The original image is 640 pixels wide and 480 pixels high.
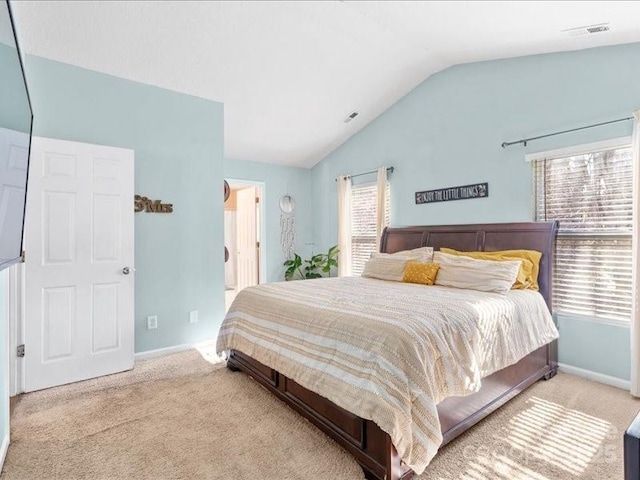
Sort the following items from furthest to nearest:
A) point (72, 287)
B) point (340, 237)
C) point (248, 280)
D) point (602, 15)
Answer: point (248, 280) < point (340, 237) < point (72, 287) < point (602, 15)

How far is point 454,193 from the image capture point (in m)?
3.89

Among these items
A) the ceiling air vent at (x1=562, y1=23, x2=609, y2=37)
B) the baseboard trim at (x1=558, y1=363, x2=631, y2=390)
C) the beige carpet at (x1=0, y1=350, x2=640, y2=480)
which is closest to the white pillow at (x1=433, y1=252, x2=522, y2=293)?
the beige carpet at (x1=0, y1=350, x2=640, y2=480)

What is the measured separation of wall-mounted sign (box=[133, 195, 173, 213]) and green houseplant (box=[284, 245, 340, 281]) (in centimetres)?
244

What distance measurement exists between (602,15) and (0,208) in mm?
3514

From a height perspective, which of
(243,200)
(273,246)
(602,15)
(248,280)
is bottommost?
(248,280)

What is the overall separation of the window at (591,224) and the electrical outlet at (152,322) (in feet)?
12.3

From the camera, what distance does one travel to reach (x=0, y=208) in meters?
1.29

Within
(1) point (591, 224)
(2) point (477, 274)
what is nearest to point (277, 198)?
(2) point (477, 274)

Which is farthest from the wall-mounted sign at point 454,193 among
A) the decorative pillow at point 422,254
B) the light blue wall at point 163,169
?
the light blue wall at point 163,169

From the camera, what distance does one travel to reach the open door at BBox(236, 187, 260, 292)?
19.0 feet

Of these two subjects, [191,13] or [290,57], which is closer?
[191,13]

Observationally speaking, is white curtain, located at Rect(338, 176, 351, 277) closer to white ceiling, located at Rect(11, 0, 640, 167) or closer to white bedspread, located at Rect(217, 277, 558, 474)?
white ceiling, located at Rect(11, 0, 640, 167)

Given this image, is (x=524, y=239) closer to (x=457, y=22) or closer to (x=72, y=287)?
(x=457, y=22)

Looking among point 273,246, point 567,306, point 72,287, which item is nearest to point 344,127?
point 273,246
